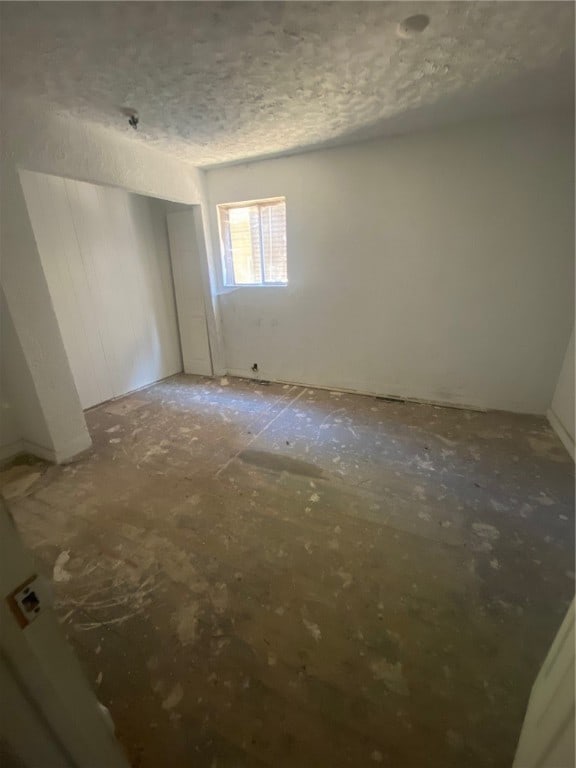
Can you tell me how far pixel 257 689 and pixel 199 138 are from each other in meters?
3.64

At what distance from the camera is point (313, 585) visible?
153 centimetres

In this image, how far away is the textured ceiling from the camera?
1.45 meters

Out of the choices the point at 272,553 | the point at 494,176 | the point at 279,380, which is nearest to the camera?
the point at 272,553

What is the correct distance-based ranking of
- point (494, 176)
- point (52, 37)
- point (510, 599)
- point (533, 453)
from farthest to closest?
point (494, 176)
point (533, 453)
point (52, 37)
point (510, 599)

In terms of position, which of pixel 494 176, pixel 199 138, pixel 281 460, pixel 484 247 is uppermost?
pixel 199 138

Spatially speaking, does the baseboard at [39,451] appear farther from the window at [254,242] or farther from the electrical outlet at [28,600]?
the window at [254,242]

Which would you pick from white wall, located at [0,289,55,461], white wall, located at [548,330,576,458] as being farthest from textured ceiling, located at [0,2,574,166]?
white wall, located at [548,330,576,458]

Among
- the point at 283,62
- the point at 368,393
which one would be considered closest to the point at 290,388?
the point at 368,393

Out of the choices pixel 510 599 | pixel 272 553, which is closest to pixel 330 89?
pixel 272 553

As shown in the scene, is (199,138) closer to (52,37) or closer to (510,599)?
(52,37)

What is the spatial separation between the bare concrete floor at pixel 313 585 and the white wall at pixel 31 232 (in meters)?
0.40

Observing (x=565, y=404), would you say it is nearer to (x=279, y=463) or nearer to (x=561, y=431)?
(x=561, y=431)

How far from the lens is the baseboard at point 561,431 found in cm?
245

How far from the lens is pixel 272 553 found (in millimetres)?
1708
